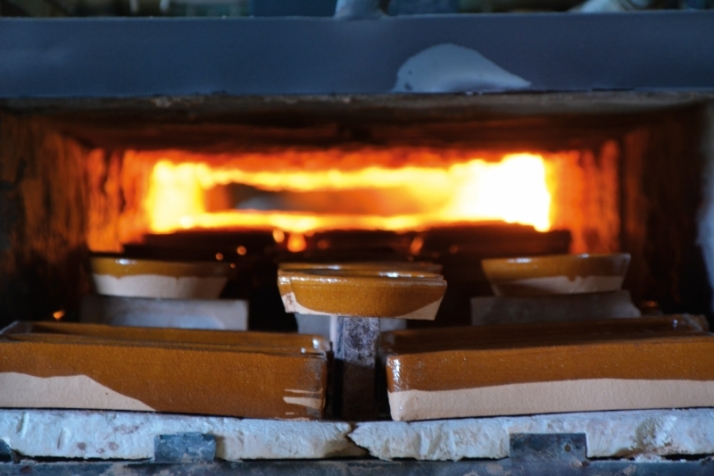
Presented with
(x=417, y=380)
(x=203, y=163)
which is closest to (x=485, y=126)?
(x=417, y=380)

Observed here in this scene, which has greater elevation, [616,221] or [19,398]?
[616,221]

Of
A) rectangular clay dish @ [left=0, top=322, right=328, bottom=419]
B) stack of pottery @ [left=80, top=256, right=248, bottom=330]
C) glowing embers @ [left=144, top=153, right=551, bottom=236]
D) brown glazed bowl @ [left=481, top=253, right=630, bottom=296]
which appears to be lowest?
rectangular clay dish @ [left=0, top=322, right=328, bottom=419]

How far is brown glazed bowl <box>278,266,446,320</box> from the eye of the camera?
768 mm

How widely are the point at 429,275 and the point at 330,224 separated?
833 millimetres

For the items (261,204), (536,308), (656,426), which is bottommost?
(656,426)

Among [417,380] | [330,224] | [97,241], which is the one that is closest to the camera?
[417,380]

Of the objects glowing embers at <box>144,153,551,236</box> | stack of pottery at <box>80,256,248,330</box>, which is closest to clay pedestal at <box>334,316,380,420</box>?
stack of pottery at <box>80,256,248,330</box>

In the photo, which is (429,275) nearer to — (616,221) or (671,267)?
(671,267)

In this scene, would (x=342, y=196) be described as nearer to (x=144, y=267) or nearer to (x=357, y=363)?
(x=144, y=267)

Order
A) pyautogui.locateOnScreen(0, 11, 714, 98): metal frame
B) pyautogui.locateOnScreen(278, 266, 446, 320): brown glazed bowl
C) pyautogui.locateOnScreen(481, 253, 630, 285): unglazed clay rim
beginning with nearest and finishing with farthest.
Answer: pyautogui.locateOnScreen(278, 266, 446, 320): brown glazed bowl → pyautogui.locateOnScreen(0, 11, 714, 98): metal frame → pyautogui.locateOnScreen(481, 253, 630, 285): unglazed clay rim

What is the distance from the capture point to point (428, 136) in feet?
4.01

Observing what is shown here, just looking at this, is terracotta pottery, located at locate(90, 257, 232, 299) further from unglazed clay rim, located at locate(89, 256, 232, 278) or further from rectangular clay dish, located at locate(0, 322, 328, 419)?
rectangular clay dish, located at locate(0, 322, 328, 419)

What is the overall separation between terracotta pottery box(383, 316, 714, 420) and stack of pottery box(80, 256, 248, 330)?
402 mm

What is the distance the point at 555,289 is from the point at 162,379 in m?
0.65
